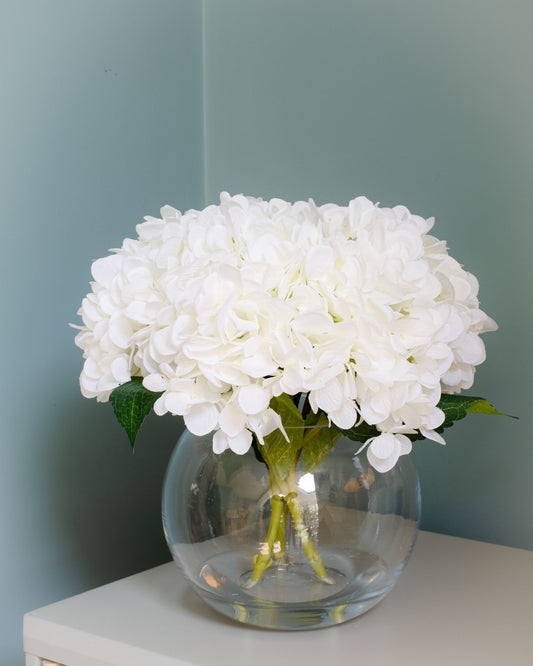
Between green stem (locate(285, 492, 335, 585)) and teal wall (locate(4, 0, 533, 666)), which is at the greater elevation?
teal wall (locate(4, 0, 533, 666))

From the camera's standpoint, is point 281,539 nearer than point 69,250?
Yes

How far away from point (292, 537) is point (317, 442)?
92 mm

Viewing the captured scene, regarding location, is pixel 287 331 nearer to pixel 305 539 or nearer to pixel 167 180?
pixel 305 539

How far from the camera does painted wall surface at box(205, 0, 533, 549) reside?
3.36ft

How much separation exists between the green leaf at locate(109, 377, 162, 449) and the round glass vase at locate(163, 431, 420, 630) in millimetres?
82

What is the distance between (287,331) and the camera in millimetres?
656

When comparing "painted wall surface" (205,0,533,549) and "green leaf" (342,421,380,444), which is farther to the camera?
"painted wall surface" (205,0,533,549)

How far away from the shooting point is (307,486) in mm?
→ 727

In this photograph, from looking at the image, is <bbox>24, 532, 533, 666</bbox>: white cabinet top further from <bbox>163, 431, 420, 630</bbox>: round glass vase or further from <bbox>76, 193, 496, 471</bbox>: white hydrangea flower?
<bbox>76, 193, 496, 471</bbox>: white hydrangea flower

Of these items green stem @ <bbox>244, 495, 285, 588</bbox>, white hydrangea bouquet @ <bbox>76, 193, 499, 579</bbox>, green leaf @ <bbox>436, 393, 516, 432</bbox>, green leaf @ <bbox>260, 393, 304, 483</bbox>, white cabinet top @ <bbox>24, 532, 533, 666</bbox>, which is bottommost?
white cabinet top @ <bbox>24, 532, 533, 666</bbox>

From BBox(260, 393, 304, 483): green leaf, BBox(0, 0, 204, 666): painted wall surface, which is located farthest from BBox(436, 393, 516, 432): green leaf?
BBox(0, 0, 204, 666): painted wall surface

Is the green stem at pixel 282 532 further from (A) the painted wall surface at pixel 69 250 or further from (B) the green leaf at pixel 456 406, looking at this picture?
(A) the painted wall surface at pixel 69 250

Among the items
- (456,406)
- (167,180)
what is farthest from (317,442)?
(167,180)

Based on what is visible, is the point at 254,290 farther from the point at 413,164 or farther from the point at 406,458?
the point at 413,164
